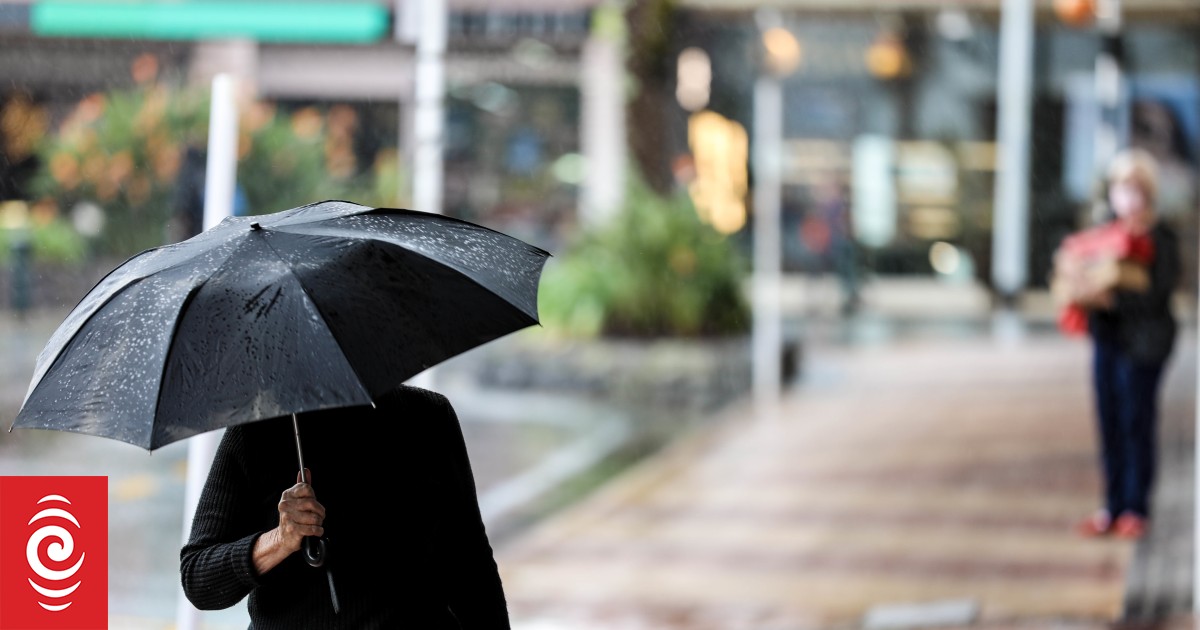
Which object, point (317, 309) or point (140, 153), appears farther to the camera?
point (140, 153)

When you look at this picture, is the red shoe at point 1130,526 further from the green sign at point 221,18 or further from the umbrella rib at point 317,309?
the umbrella rib at point 317,309

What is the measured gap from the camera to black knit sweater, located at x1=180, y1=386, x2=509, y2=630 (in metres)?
2.67

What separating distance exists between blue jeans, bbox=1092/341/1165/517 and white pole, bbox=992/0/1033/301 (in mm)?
15881

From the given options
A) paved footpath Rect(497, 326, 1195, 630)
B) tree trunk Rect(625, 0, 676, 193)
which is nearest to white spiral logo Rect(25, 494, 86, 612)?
paved footpath Rect(497, 326, 1195, 630)

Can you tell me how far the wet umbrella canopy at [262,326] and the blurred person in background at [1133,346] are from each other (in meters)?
5.64

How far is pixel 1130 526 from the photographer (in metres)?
8.04

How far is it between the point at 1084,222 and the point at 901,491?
51.5ft

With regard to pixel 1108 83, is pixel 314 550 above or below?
below

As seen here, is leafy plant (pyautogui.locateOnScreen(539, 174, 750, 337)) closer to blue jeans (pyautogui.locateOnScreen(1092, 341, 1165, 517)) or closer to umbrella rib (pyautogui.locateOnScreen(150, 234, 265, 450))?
blue jeans (pyautogui.locateOnScreen(1092, 341, 1165, 517))

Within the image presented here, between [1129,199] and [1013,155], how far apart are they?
17.1 meters

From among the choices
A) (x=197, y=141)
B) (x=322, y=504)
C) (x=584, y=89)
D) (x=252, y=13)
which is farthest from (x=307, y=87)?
(x=322, y=504)

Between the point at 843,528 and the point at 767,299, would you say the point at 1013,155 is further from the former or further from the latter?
the point at 843,528

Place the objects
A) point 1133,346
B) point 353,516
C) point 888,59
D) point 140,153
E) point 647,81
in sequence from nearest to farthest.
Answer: point 353,516, point 1133,346, point 140,153, point 647,81, point 888,59

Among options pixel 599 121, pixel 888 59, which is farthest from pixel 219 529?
pixel 888 59
